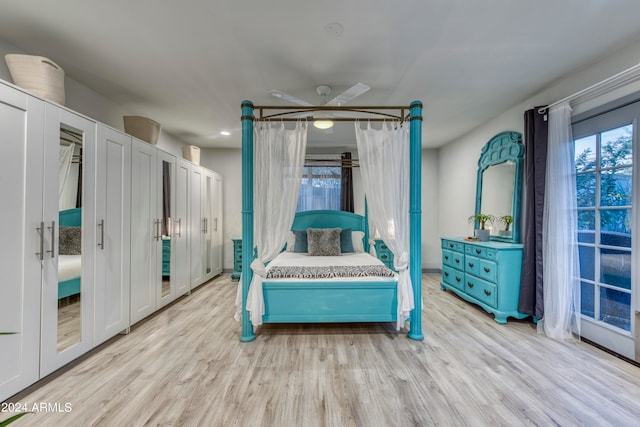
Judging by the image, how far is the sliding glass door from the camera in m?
2.33

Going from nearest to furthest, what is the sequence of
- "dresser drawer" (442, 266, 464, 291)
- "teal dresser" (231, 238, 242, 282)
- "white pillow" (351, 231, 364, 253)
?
"dresser drawer" (442, 266, 464, 291), "white pillow" (351, 231, 364, 253), "teal dresser" (231, 238, 242, 282)

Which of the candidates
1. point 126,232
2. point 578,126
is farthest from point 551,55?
point 126,232

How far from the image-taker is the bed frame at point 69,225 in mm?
2119

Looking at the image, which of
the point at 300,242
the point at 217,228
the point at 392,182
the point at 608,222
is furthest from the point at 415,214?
the point at 217,228

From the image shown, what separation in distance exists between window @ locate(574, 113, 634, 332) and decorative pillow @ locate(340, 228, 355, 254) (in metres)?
2.60

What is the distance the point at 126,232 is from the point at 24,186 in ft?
3.33

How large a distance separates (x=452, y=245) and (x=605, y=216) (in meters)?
1.74

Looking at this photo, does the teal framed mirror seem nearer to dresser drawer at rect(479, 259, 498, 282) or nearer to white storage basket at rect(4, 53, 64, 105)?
dresser drawer at rect(479, 259, 498, 282)

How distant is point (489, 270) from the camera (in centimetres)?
322

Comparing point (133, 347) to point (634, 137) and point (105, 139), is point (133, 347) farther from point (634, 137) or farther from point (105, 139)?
point (634, 137)

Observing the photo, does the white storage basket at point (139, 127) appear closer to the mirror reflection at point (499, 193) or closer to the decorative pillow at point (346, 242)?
the decorative pillow at point (346, 242)

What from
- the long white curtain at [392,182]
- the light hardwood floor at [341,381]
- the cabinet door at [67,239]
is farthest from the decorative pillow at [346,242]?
the cabinet door at [67,239]

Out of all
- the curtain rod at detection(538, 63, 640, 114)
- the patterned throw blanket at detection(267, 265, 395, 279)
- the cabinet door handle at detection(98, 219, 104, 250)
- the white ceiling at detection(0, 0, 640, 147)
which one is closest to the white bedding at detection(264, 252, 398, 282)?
the patterned throw blanket at detection(267, 265, 395, 279)

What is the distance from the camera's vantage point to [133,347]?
8.36 feet
